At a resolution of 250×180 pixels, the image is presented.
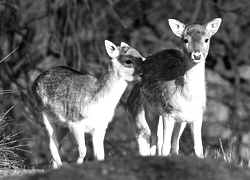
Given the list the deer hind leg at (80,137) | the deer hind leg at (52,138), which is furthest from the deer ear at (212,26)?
the deer hind leg at (52,138)

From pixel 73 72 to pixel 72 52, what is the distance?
5968 millimetres

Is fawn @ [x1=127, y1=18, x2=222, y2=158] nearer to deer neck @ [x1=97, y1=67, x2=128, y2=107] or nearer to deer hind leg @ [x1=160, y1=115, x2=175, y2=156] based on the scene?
deer hind leg @ [x1=160, y1=115, x2=175, y2=156]

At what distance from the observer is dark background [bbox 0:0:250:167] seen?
16281mm

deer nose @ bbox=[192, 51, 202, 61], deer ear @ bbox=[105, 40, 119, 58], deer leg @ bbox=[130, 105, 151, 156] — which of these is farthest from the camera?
deer leg @ bbox=[130, 105, 151, 156]

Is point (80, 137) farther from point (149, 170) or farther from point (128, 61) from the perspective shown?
point (149, 170)

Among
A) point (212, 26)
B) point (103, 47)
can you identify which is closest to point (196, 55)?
point (212, 26)

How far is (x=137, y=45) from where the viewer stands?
1714 centimetres

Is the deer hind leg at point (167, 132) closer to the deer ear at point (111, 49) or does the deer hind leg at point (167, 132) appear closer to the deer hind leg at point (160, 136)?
the deer hind leg at point (160, 136)

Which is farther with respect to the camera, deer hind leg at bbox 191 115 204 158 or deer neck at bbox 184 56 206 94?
deer hind leg at bbox 191 115 204 158

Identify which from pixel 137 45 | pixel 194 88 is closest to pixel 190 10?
pixel 137 45

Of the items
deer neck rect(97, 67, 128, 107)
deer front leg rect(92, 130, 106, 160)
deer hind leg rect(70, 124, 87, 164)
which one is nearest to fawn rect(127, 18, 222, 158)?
deer neck rect(97, 67, 128, 107)

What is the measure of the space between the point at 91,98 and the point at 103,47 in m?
7.06

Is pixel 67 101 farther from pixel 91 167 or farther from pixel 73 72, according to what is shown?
pixel 91 167

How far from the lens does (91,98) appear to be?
10.2m
